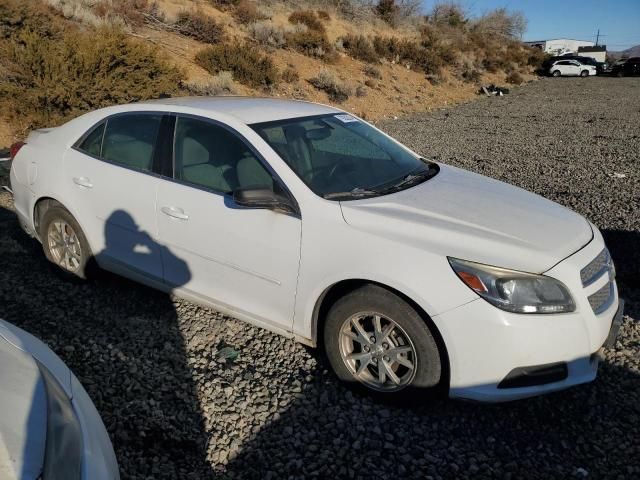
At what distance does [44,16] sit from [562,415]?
15242 mm

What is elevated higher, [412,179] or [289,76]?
[412,179]

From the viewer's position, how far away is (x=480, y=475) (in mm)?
2504

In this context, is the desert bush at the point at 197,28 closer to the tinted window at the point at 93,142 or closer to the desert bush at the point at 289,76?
the desert bush at the point at 289,76

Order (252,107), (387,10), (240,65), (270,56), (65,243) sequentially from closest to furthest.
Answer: (252,107) → (65,243) → (240,65) → (270,56) → (387,10)

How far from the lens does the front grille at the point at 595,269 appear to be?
2.71m

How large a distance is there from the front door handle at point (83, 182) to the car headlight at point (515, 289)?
2790 millimetres

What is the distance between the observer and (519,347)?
8.17ft

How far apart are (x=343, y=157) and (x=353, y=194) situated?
0.52m

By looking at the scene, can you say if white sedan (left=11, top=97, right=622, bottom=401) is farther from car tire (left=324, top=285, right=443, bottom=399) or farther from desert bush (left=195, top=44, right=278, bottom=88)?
desert bush (left=195, top=44, right=278, bottom=88)

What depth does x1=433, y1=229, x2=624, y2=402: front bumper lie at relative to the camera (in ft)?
8.17

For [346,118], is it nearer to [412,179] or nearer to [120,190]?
[412,179]

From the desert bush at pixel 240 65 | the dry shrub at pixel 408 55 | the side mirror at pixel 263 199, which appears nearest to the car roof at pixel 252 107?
the side mirror at pixel 263 199

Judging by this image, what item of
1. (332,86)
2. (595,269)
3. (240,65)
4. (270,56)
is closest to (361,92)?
(332,86)

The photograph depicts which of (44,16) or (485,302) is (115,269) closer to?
(485,302)
